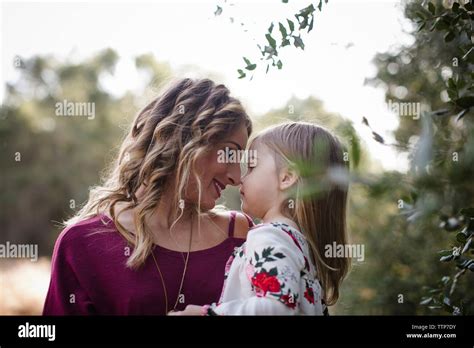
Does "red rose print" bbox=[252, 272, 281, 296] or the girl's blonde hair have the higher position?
the girl's blonde hair

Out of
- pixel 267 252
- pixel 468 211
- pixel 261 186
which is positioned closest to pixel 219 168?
pixel 261 186

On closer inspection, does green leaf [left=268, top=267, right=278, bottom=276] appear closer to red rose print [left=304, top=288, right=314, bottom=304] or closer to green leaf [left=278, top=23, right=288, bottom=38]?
red rose print [left=304, top=288, right=314, bottom=304]

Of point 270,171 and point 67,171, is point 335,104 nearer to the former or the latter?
point 270,171

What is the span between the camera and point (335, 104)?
7.98ft

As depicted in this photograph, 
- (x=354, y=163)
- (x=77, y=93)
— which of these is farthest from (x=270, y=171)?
(x=77, y=93)

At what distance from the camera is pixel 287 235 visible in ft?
5.69

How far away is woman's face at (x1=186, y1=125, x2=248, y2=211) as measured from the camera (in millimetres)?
2020

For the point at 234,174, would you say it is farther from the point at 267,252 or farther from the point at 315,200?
the point at 267,252

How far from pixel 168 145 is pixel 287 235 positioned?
547 millimetres

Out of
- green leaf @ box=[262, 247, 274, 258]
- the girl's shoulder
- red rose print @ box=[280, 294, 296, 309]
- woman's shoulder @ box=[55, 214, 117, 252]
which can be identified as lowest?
red rose print @ box=[280, 294, 296, 309]

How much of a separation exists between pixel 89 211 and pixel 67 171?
4.81 metres

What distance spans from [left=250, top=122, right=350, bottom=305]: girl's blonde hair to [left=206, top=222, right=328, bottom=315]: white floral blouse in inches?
4.1

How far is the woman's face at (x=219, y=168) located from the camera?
2020mm

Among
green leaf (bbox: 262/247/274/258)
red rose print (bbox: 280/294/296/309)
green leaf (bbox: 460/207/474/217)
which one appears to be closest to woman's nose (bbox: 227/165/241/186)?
green leaf (bbox: 262/247/274/258)
